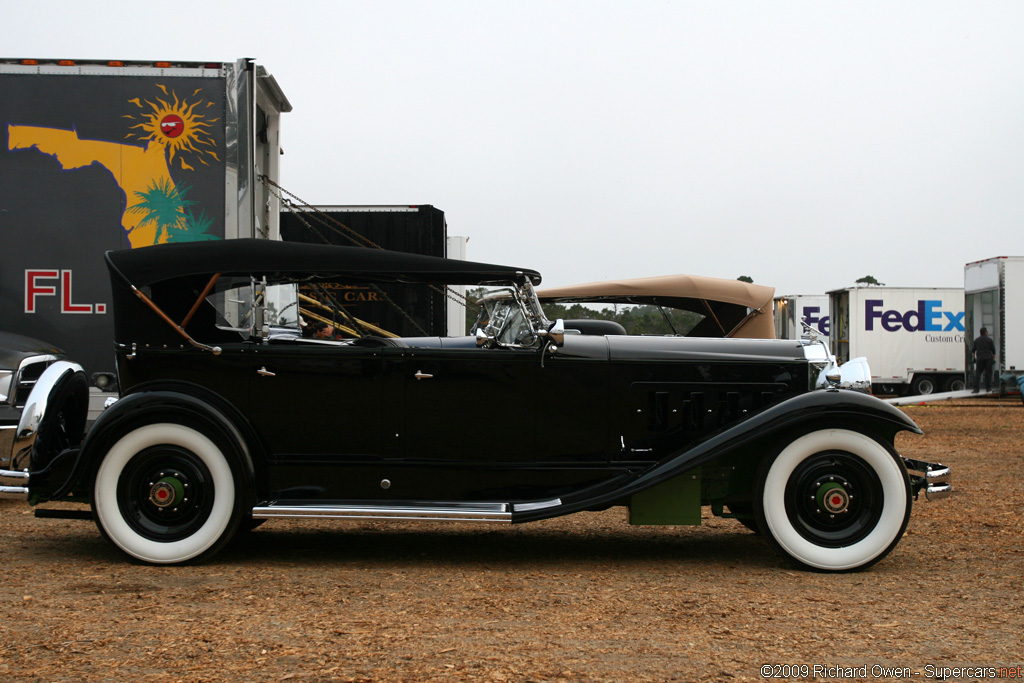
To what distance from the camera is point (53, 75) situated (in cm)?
703

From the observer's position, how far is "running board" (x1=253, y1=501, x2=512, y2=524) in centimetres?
445

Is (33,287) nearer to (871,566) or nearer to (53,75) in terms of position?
(53,75)

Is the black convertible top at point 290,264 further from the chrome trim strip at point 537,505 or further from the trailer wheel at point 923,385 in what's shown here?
the trailer wheel at point 923,385

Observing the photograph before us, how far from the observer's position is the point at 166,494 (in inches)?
181

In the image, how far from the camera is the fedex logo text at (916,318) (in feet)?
76.1

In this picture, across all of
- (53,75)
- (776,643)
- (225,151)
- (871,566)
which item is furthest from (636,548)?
(53,75)

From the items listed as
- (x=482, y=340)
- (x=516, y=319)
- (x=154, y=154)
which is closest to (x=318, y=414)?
(x=482, y=340)

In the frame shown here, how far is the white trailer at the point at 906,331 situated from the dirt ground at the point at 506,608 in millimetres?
18447

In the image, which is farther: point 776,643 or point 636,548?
point 636,548

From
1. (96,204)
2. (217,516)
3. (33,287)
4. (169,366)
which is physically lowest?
(217,516)

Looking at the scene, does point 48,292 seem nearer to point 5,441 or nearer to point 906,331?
point 5,441

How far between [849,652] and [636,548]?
2.15 m

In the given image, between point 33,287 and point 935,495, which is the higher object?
point 33,287

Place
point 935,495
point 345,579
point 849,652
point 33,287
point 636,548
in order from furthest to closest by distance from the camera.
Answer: point 33,287
point 636,548
point 935,495
point 345,579
point 849,652
